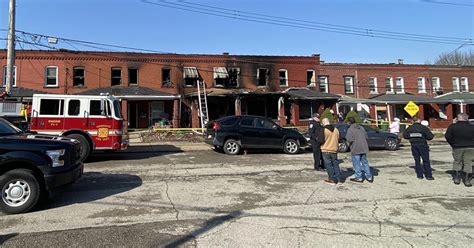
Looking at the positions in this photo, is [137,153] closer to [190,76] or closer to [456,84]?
[190,76]

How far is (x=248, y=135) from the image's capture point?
14820mm

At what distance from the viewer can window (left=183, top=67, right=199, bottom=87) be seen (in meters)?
29.3

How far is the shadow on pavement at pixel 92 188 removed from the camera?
6.61 meters

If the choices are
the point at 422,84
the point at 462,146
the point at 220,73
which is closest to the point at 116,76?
the point at 220,73

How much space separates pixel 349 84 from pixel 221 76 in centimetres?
1508

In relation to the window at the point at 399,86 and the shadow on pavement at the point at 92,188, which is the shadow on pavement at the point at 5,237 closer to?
the shadow on pavement at the point at 92,188

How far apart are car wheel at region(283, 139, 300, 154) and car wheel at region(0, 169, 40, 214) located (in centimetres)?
1102

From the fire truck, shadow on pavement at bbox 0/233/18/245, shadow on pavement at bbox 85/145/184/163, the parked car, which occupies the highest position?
the fire truck

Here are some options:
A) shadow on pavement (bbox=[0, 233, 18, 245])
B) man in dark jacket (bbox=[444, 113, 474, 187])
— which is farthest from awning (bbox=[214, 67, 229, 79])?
shadow on pavement (bbox=[0, 233, 18, 245])

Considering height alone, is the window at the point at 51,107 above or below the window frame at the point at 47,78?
below

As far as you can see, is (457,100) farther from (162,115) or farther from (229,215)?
(229,215)

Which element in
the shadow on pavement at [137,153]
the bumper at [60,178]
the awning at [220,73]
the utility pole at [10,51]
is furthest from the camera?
the awning at [220,73]

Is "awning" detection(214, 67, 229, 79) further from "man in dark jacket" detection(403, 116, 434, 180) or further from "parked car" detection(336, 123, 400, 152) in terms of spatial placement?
"man in dark jacket" detection(403, 116, 434, 180)

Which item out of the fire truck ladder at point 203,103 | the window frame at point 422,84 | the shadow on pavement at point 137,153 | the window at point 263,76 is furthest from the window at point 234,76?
the window frame at point 422,84
